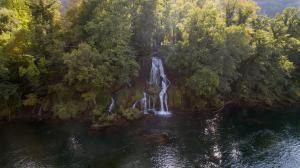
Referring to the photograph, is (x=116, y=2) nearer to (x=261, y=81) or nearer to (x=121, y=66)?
(x=121, y=66)

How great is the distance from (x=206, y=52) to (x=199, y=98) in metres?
9.13

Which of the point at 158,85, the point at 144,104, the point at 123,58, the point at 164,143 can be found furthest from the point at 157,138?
the point at 123,58

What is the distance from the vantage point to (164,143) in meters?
38.4

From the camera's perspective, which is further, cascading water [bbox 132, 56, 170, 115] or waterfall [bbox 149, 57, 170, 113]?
waterfall [bbox 149, 57, 170, 113]

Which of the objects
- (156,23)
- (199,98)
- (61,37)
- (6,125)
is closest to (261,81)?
(199,98)

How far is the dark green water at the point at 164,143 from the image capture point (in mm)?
33656

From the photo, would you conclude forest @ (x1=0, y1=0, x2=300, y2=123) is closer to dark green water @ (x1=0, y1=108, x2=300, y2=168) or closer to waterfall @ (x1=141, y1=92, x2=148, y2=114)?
waterfall @ (x1=141, y1=92, x2=148, y2=114)

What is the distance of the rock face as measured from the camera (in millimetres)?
38772

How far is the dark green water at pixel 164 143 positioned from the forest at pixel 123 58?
4.85m

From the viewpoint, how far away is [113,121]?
4612cm

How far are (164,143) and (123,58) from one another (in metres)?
16.1

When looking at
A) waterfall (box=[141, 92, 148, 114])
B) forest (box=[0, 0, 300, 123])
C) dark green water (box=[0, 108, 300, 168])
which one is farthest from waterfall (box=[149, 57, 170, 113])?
dark green water (box=[0, 108, 300, 168])

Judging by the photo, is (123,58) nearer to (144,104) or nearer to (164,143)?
(144,104)

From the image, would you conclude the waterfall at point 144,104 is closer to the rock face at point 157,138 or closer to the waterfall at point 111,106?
the waterfall at point 111,106
